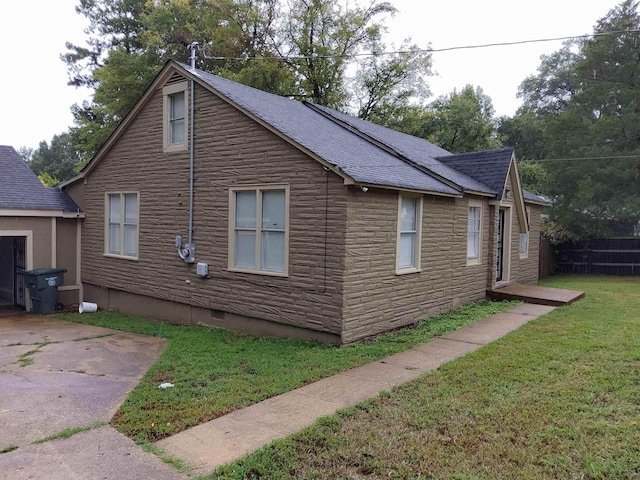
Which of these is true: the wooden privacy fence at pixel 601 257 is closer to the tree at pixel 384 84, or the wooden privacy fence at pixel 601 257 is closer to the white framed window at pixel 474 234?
the white framed window at pixel 474 234

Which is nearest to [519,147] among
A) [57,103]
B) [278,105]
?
[278,105]

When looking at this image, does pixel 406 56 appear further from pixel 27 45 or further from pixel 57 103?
pixel 57 103

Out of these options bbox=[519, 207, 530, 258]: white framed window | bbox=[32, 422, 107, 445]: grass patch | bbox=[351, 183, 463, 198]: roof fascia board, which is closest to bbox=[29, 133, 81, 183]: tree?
bbox=[519, 207, 530, 258]: white framed window

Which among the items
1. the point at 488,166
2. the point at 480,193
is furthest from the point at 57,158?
the point at 480,193

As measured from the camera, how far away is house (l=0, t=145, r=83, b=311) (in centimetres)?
1259

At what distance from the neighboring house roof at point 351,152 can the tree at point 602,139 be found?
367 inches

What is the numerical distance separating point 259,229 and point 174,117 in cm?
401

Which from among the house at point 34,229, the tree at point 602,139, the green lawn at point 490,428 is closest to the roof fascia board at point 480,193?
the green lawn at point 490,428

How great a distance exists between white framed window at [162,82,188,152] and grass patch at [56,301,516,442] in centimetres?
Answer: 410

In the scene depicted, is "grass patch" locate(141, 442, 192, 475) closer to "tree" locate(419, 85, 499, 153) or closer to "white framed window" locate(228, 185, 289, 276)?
"white framed window" locate(228, 185, 289, 276)

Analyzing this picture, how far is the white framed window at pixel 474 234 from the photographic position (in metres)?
11.5

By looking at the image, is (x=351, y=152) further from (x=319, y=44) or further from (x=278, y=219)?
(x=319, y=44)

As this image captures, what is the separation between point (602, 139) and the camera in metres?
19.8

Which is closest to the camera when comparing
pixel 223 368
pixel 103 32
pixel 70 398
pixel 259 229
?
pixel 70 398
